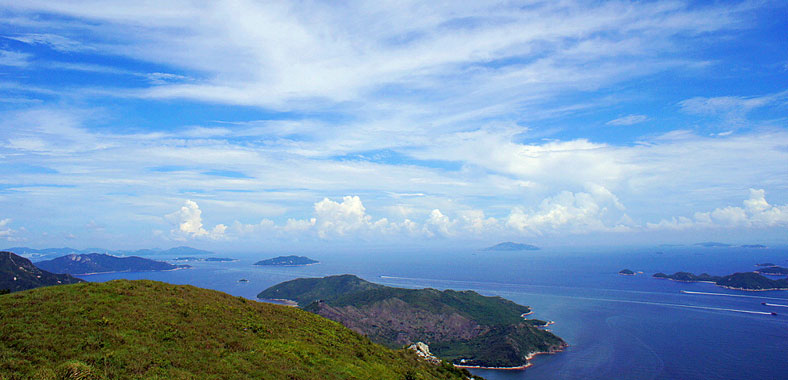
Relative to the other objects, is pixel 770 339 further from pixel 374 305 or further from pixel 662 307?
pixel 374 305

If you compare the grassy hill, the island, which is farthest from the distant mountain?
the grassy hill

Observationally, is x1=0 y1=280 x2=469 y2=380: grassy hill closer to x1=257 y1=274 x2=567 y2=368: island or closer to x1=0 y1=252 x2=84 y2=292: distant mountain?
x1=257 y1=274 x2=567 y2=368: island

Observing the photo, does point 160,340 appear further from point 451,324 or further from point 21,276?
point 21,276

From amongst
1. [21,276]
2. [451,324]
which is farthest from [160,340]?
[21,276]

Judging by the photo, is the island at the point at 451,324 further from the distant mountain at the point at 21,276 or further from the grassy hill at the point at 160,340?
the distant mountain at the point at 21,276

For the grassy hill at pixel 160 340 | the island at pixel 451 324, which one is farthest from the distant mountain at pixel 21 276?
the grassy hill at pixel 160 340
